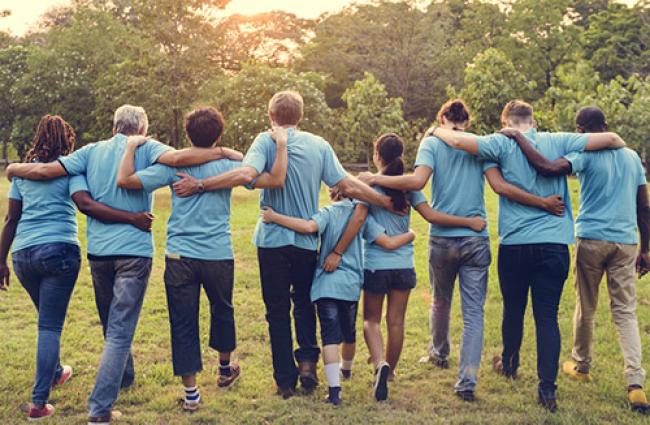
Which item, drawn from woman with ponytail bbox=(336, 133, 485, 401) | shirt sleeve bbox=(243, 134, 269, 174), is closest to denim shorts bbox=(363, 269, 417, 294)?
woman with ponytail bbox=(336, 133, 485, 401)

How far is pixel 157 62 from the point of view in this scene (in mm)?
20875

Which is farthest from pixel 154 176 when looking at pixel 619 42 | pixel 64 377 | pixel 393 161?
pixel 619 42

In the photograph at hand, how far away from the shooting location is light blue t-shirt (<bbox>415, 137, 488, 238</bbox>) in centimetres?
490

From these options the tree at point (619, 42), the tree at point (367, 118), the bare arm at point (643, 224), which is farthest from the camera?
the tree at point (619, 42)

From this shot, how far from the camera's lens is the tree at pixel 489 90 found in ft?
91.4

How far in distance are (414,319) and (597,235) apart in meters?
2.76

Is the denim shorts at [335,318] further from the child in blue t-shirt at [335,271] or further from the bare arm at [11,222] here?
the bare arm at [11,222]

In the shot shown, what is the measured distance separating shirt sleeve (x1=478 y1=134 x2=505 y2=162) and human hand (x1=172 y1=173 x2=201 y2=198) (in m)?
1.94

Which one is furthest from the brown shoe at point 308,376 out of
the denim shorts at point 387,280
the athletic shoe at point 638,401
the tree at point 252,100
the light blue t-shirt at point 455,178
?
the tree at point 252,100

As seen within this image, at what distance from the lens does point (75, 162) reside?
14.9 ft

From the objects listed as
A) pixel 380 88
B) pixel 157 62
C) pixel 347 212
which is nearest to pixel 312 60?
pixel 380 88

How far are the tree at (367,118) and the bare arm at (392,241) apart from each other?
27953mm

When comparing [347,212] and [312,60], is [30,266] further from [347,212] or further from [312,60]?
[312,60]

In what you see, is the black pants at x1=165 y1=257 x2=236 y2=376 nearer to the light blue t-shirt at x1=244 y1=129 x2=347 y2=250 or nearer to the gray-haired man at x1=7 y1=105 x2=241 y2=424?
the gray-haired man at x1=7 y1=105 x2=241 y2=424
